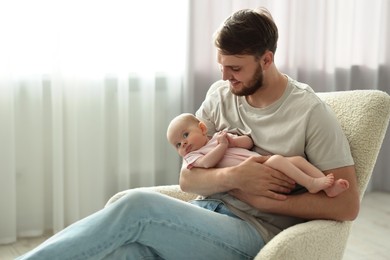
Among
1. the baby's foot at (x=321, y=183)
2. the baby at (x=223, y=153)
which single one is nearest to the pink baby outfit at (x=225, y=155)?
the baby at (x=223, y=153)

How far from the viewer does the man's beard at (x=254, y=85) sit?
1.78 m

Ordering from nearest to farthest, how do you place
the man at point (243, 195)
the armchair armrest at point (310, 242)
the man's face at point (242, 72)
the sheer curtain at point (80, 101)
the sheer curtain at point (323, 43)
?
the armchair armrest at point (310, 242) → the man at point (243, 195) → the man's face at point (242, 72) → the sheer curtain at point (80, 101) → the sheer curtain at point (323, 43)

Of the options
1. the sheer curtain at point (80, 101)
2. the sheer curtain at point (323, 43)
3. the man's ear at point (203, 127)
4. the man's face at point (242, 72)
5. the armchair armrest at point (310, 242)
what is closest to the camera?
the armchair armrest at point (310, 242)

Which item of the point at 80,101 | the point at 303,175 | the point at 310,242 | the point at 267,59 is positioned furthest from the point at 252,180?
the point at 80,101

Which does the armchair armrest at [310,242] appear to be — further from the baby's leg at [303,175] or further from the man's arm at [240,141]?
the man's arm at [240,141]

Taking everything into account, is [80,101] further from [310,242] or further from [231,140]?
[310,242]

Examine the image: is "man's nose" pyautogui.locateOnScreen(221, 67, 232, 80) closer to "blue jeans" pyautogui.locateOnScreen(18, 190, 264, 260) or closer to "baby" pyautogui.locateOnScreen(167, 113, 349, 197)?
"baby" pyautogui.locateOnScreen(167, 113, 349, 197)

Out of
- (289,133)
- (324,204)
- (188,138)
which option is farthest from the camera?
(188,138)

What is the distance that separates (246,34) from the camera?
5.62 ft

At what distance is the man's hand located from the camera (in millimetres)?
1665

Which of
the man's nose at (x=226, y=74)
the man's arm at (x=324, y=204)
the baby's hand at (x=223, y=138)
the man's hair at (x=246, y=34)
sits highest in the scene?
the man's hair at (x=246, y=34)

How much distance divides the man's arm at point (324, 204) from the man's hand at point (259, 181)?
0.09 ft

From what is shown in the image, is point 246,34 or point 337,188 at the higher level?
point 246,34

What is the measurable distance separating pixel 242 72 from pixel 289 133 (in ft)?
0.78
